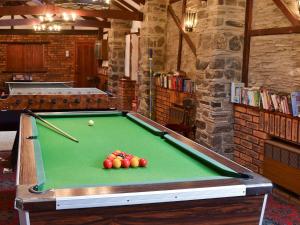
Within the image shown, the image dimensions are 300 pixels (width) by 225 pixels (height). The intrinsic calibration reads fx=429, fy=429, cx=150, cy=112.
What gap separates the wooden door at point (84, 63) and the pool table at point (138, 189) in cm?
1288

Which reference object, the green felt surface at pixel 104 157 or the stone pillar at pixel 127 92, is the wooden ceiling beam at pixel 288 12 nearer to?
the green felt surface at pixel 104 157

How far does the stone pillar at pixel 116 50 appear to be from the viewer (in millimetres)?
11922

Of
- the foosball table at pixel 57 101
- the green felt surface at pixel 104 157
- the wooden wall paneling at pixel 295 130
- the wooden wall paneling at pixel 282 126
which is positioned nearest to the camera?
the green felt surface at pixel 104 157

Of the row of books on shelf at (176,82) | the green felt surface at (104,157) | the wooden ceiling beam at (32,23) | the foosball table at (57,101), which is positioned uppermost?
the wooden ceiling beam at (32,23)

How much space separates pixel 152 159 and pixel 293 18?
9.32 ft

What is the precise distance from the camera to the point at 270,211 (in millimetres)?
4211

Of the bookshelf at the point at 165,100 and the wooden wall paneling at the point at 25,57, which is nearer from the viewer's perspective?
the bookshelf at the point at 165,100

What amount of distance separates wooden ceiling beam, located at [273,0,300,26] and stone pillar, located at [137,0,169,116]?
3794 mm

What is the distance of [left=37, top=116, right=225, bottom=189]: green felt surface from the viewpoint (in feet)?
7.79

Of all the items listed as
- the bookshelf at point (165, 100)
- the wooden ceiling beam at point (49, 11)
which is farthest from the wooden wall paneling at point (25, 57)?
the bookshelf at point (165, 100)

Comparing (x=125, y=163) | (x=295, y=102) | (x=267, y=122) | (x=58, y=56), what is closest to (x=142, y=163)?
(x=125, y=163)

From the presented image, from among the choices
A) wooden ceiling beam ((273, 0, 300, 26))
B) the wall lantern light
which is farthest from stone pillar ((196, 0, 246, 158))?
the wall lantern light

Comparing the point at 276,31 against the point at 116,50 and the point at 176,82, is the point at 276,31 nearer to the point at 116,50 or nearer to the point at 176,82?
the point at 176,82

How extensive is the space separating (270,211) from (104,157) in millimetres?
2079
